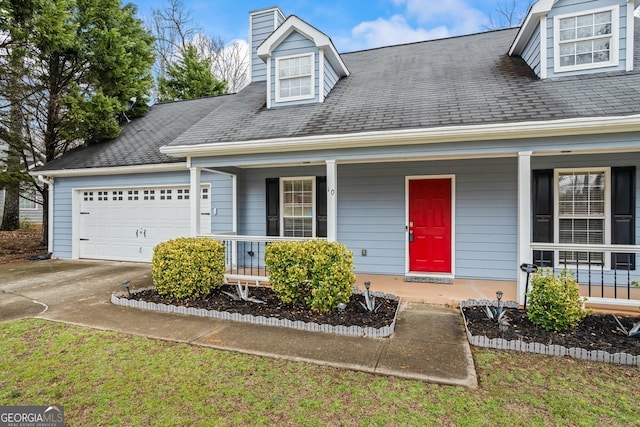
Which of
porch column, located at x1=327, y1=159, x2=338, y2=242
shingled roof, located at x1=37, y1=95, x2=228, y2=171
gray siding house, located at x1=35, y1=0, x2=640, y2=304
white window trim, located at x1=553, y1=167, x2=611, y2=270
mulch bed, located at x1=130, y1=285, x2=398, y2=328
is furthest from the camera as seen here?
shingled roof, located at x1=37, y1=95, x2=228, y2=171

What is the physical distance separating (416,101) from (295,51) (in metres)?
3.18

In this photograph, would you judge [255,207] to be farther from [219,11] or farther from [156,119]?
[219,11]

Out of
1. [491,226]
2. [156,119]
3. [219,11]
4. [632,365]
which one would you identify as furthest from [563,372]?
[219,11]

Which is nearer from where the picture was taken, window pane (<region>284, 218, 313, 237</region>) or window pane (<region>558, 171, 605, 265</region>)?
window pane (<region>558, 171, 605, 265</region>)

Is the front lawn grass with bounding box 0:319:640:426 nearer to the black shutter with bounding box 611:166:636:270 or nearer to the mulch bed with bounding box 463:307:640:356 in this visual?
the mulch bed with bounding box 463:307:640:356

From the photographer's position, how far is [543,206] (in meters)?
5.95

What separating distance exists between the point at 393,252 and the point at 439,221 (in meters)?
1.12

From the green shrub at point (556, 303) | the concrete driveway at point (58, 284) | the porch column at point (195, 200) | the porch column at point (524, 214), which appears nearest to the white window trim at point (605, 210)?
the porch column at point (524, 214)

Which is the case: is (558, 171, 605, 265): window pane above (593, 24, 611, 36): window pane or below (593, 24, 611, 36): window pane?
below

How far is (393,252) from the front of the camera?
22.5 ft

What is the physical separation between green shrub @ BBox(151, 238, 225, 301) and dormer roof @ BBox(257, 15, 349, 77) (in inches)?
192

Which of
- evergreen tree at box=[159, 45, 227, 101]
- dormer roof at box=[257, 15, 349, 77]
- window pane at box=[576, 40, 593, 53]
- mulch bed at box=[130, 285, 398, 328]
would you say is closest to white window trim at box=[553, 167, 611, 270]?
window pane at box=[576, 40, 593, 53]

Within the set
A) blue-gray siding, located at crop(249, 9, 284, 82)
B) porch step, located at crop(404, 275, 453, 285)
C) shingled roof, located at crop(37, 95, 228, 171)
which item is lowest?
porch step, located at crop(404, 275, 453, 285)

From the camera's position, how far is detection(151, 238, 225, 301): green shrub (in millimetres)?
5180
